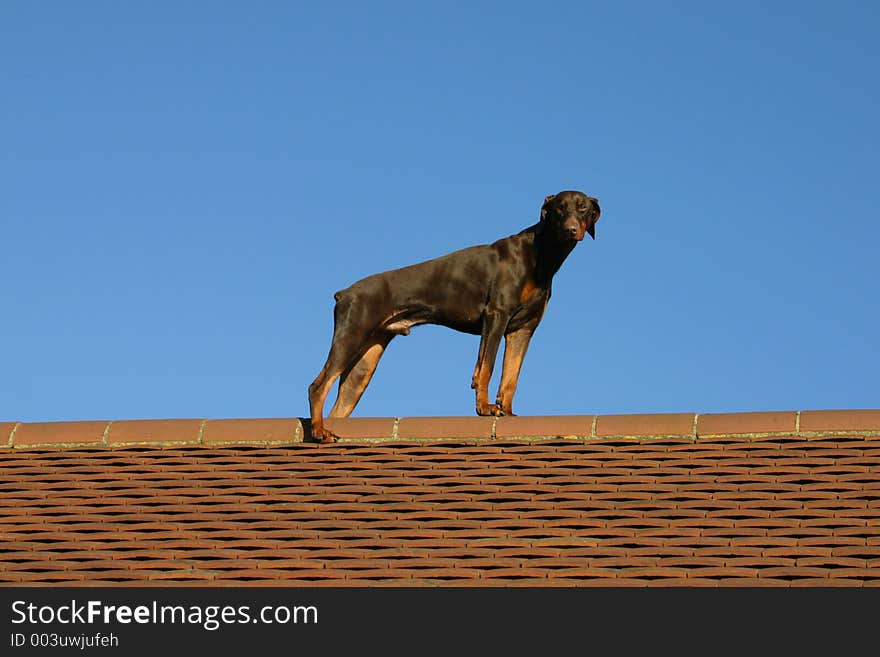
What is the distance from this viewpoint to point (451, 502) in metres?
18.9

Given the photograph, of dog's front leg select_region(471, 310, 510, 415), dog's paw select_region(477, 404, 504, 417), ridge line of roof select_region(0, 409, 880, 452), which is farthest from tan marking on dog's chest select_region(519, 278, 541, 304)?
ridge line of roof select_region(0, 409, 880, 452)

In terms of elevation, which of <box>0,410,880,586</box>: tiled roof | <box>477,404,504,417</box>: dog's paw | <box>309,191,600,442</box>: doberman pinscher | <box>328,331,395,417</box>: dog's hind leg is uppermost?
<box>309,191,600,442</box>: doberman pinscher

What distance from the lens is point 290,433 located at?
20.0m

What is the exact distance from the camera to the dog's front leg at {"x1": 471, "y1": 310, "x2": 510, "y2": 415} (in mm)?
20719

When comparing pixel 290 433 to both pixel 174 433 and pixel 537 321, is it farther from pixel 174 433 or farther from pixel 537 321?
pixel 537 321

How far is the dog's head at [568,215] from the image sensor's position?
67.7 feet

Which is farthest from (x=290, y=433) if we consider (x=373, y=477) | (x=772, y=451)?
(x=772, y=451)

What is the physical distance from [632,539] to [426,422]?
2369mm

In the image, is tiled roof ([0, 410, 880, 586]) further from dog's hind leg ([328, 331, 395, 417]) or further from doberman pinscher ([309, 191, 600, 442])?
dog's hind leg ([328, 331, 395, 417])

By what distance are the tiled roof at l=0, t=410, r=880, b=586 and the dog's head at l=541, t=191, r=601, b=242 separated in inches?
72.3

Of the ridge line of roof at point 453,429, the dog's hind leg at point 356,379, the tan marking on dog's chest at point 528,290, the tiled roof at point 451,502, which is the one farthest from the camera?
the dog's hind leg at point 356,379

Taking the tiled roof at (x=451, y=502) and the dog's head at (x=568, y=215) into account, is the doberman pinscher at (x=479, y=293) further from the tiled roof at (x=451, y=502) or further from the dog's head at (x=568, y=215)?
the tiled roof at (x=451, y=502)

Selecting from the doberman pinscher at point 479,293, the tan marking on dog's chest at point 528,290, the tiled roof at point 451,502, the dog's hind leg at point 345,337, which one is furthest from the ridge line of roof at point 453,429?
the tan marking on dog's chest at point 528,290

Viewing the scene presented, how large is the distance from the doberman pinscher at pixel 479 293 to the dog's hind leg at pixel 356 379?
230mm
